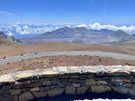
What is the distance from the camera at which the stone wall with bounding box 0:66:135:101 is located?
7.14 metres

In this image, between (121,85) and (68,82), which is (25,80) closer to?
(68,82)

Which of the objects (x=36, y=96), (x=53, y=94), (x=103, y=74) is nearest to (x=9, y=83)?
(x=36, y=96)

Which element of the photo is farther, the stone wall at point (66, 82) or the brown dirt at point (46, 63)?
the brown dirt at point (46, 63)

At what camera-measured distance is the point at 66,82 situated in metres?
7.56

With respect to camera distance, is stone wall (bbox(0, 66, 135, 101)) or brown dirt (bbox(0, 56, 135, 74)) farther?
brown dirt (bbox(0, 56, 135, 74))

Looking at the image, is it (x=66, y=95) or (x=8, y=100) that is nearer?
(x=8, y=100)

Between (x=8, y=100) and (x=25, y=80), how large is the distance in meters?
0.99

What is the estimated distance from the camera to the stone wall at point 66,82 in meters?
7.14

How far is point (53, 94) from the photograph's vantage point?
7.61m

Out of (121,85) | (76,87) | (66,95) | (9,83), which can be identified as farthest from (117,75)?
(9,83)

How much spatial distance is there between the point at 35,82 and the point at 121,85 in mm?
3428

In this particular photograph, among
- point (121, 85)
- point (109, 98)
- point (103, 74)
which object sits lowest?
point (109, 98)

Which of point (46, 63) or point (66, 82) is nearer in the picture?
point (66, 82)

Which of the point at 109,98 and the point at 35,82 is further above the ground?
the point at 35,82
